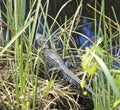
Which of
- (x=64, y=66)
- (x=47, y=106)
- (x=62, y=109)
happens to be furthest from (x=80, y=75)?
(x=47, y=106)

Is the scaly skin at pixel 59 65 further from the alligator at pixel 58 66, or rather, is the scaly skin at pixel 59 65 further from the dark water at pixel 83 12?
the dark water at pixel 83 12

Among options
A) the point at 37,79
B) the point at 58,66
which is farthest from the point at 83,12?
the point at 37,79

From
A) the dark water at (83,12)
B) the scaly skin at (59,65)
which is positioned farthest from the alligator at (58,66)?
the dark water at (83,12)

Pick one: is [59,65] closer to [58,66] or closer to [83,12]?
[58,66]

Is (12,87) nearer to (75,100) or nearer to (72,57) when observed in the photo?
(75,100)

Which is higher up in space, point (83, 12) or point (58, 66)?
point (83, 12)

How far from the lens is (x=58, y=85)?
6.77 ft

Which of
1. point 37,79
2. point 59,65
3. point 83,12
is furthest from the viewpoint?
point 83,12

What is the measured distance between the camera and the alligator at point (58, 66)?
2.06 m

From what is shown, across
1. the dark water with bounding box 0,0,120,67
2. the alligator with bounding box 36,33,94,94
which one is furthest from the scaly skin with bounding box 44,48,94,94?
the dark water with bounding box 0,0,120,67

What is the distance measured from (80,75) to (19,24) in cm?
70

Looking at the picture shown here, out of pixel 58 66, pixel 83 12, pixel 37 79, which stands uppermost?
pixel 83 12

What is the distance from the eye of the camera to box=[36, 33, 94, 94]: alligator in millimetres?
2060

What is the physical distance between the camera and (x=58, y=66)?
2.37 m
